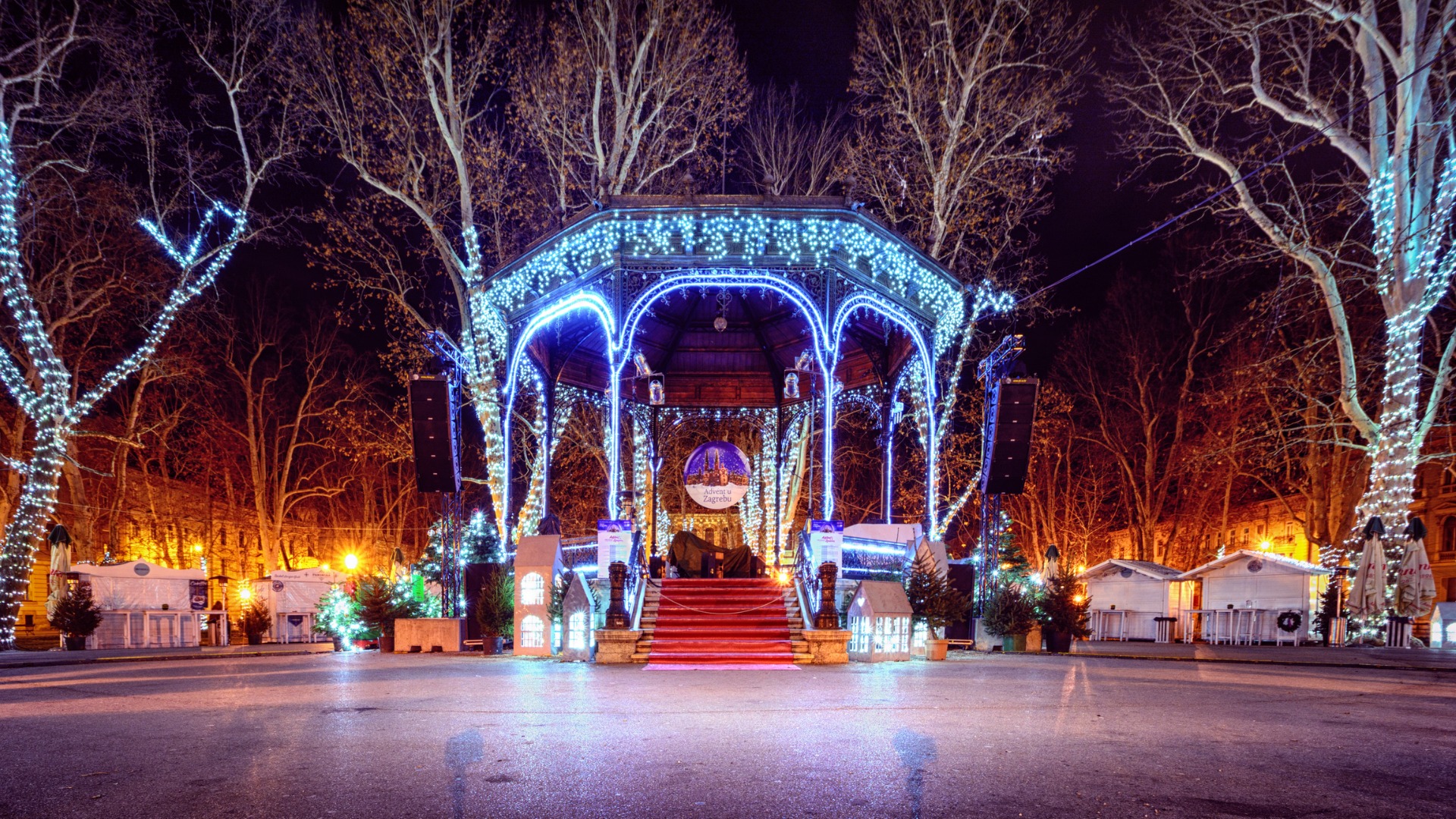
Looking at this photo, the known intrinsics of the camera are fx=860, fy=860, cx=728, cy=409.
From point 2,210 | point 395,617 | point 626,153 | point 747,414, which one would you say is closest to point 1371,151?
point 747,414

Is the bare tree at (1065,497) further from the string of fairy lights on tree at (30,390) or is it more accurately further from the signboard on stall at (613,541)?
the string of fairy lights on tree at (30,390)

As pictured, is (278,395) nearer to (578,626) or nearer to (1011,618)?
(578,626)

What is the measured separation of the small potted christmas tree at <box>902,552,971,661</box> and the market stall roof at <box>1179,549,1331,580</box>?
14.5 m

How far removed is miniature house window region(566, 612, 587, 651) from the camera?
12.4 metres

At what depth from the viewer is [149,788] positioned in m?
4.18

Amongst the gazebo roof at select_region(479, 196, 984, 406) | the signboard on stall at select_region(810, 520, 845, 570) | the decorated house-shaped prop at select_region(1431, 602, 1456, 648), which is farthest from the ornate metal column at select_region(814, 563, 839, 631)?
the decorated house-shaped prop at select_region(1431, 602, 1456, 648)

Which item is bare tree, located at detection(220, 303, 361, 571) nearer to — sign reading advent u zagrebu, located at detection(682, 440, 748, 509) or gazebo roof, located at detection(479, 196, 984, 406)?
gazebo roof, located at detection(479, 196, 984, 406)

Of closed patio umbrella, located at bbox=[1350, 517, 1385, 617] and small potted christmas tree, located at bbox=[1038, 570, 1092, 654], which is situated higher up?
closed patio umbrella, located at bbox=[1350, 517, 1385, 617]

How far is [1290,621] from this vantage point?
22609 mm

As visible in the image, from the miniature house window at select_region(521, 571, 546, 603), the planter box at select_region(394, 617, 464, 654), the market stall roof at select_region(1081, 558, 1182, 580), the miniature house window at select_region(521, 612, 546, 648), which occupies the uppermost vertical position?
the miniature house window at select_region(521, 571, 546, 603)

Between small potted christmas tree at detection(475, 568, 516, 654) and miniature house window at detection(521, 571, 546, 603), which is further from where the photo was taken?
small potted christmas tree at detection(475, 568, 516, 654)

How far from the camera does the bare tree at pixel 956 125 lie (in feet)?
66.1

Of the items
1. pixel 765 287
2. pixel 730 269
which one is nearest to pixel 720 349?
pixel 765 287

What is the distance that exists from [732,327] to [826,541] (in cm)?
887
